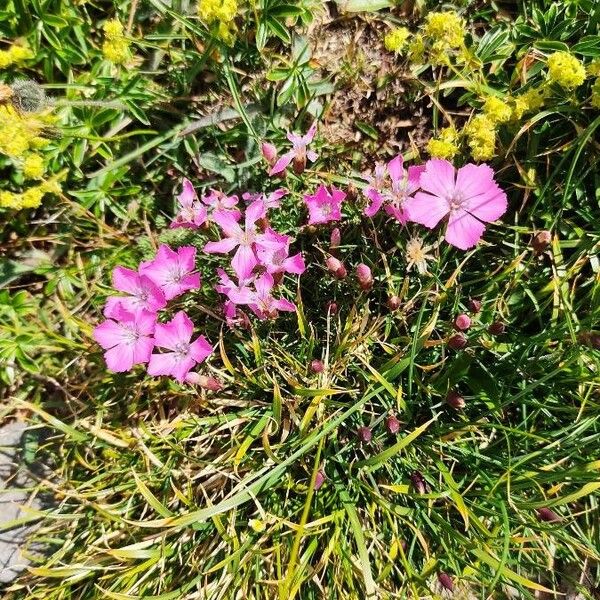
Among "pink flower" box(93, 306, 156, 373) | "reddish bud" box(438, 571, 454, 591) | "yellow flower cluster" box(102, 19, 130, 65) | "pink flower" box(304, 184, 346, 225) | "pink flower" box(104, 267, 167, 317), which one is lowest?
"reddish bud" box(438, 571, 454, 591)

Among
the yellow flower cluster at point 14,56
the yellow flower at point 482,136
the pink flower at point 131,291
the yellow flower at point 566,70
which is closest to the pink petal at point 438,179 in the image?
the yellow flower at point 482,136

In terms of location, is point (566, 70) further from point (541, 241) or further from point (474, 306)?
point (474, 306)

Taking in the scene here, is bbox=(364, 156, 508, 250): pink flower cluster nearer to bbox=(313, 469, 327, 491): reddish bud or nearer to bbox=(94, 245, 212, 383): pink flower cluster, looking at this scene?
bbox=(94, 245, 212, 383): pink flower cluster

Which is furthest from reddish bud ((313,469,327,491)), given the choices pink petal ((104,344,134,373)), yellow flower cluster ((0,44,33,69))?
yellow flower cluster ((0,44,33,69))

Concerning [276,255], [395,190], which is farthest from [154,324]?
[395,190]

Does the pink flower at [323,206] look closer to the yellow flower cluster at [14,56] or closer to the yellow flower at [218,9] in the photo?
the yellow flower at [218,9]

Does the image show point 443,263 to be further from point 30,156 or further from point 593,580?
point 30,156
